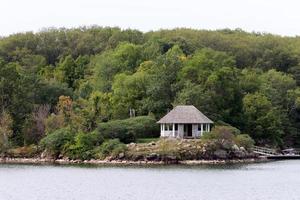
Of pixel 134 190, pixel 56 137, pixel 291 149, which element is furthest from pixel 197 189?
pixel 291 149

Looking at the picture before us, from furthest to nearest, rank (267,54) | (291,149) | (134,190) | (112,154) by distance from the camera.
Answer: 1. (267,54)
2. (291,149)
3. (112,154)
4. (134,190)

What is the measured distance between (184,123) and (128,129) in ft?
18.1

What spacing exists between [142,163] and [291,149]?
25.7 metres

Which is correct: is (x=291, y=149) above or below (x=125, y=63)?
below

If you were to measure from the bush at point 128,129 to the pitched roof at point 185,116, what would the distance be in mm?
1521

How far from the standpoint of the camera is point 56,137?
237ft

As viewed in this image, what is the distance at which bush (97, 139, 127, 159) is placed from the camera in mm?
69562

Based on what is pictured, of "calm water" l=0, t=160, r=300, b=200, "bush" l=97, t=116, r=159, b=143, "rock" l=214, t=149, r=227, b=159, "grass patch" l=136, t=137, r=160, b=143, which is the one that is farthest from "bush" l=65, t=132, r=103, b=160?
"rock" l=214, t=149, r=227, b=159

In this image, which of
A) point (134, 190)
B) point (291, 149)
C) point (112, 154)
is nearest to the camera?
point (134, 190)

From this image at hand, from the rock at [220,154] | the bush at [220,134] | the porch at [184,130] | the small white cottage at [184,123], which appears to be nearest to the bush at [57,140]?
the small white cottage at [184,123]

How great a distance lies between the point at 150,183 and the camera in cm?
5078

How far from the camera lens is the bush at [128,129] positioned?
73625mm

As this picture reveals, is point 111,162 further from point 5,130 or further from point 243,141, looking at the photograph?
point 243,141

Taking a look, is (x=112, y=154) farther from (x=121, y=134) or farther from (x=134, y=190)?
(x=134, y=190)
